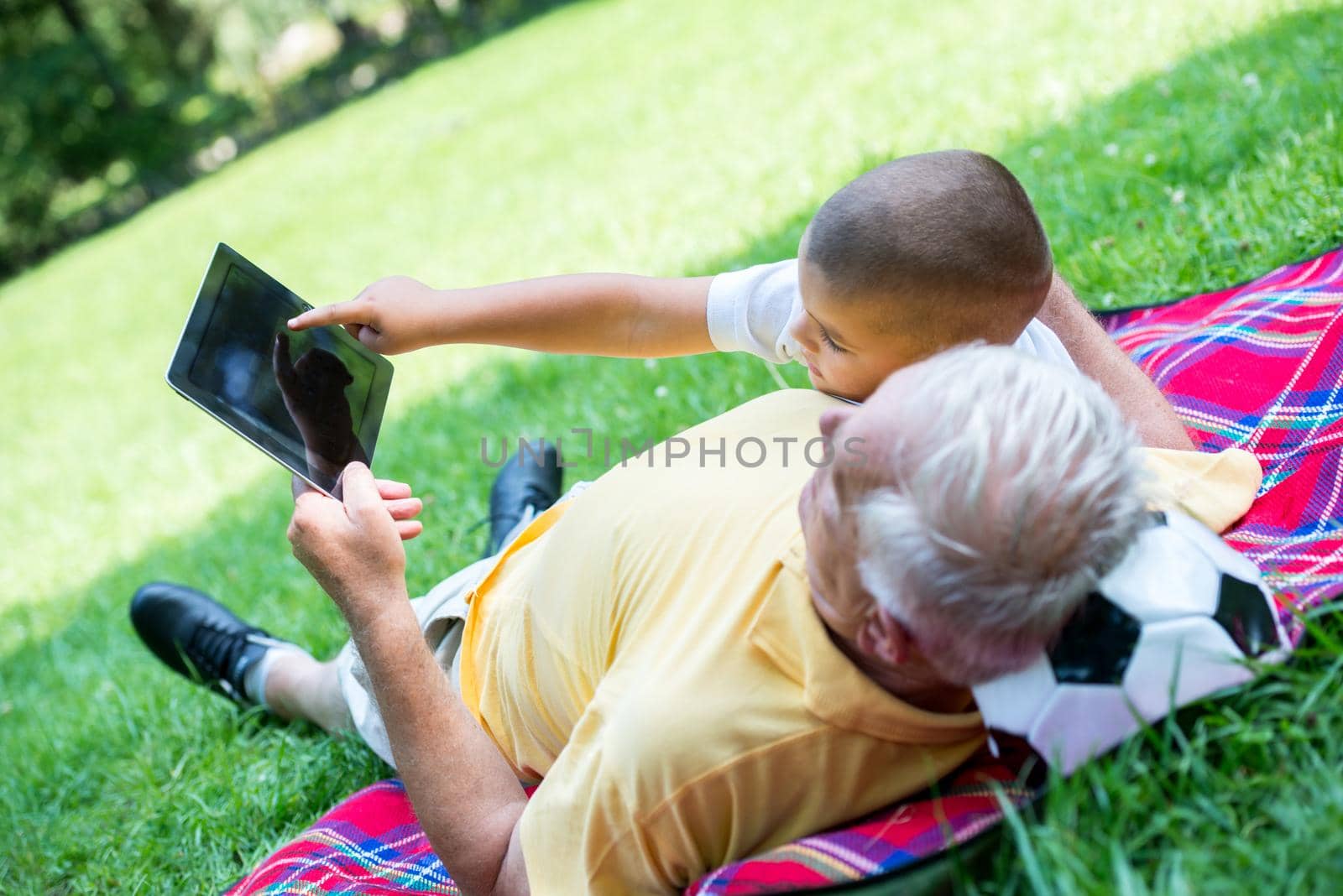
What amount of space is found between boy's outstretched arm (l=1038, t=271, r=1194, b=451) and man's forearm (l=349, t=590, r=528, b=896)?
1.34 meters

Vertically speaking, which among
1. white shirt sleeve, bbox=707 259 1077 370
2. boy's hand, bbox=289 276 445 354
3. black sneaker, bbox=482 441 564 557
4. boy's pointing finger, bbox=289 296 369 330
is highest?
boy's pointing finger, bbox=289 296 369 330

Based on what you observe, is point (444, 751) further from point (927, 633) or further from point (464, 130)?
point (464, 130)

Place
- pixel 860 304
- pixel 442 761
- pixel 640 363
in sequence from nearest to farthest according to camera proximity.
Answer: pixel 442 761, pixel 860 304, pixel 640 363

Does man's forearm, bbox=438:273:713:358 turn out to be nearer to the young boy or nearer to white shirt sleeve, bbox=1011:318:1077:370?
the young boy

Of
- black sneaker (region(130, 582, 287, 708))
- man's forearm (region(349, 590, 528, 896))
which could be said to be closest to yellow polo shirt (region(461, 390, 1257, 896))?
man's forearm (region(349, 590, 528, 896))

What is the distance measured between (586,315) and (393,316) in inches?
15.4

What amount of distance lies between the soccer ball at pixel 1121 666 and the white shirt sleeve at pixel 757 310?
896 millimetres

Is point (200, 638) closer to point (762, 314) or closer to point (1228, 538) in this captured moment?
point (762, 314)

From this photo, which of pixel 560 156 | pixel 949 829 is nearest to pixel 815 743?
pixel 949 829

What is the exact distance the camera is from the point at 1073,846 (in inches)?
52.8

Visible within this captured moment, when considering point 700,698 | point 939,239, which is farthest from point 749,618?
point 939,239

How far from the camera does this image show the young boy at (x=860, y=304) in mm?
1857

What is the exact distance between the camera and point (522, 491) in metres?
3.33

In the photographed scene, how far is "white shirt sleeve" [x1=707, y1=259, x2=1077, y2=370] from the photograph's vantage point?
2.13 metres
